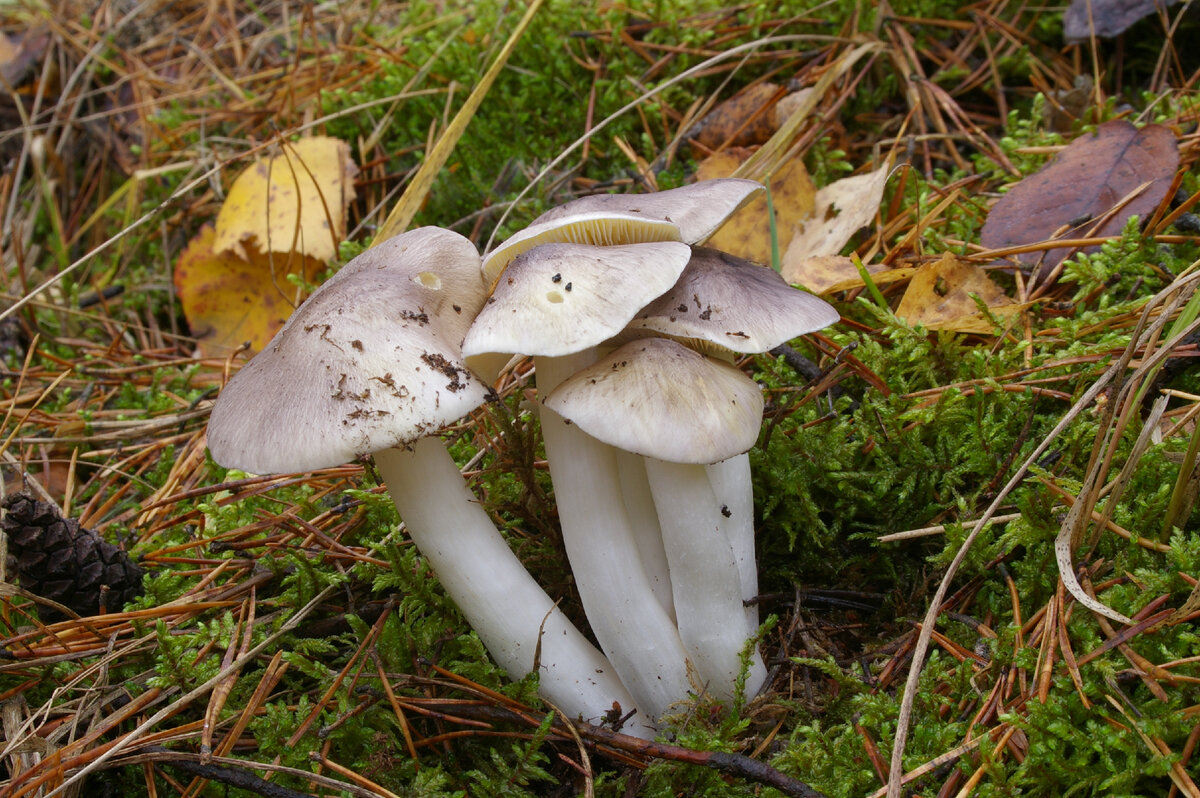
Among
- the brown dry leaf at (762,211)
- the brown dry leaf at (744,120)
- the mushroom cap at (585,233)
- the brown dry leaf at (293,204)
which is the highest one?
the mushroom cap at (585,233)

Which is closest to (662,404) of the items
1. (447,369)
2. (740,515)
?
(447,369)

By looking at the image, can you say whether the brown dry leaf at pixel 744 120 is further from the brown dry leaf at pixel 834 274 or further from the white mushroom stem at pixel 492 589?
the white mushroom stem at pixel 492 589

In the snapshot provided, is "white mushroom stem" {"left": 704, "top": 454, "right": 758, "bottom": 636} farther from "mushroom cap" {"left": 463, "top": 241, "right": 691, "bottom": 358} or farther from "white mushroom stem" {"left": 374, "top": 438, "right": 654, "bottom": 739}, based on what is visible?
"mushroom cap" {"left": 463, "top": 241, "right": 691, "bottom": 358}

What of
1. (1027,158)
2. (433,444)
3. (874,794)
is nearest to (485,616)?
(433,444)

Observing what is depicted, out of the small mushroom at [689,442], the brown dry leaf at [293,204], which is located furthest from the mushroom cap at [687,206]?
the brown dry leaf at [293,204]

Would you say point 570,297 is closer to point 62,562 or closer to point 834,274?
point 834,274

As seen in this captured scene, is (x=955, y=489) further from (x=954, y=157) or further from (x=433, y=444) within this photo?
(x=954, y=157)

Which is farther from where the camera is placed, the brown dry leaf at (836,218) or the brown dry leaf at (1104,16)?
the brown dry leaf at (1104,16)
